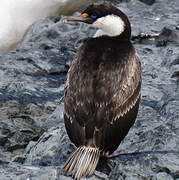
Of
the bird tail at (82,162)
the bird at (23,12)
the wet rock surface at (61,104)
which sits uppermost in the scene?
the bird tail at (82,162)

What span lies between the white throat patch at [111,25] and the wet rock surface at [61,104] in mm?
1529

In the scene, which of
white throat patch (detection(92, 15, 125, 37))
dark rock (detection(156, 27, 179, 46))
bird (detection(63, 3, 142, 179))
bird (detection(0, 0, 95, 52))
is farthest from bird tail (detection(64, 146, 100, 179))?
bird (detection(0, 0, 95, 52))

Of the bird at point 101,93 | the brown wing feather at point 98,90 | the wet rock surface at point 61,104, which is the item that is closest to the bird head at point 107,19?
the bird at point 101,93

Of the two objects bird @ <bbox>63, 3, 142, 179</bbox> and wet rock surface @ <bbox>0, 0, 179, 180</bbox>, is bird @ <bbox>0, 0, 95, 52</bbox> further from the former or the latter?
bird @ <bbox>63, 3, 142, 179</bbox>

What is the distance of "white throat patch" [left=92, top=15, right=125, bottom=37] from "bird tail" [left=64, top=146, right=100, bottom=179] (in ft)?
5.34

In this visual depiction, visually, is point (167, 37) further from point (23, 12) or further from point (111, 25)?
point (23, 12)

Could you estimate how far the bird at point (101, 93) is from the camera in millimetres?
6504

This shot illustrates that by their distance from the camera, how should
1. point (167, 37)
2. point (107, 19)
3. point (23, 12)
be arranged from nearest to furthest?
point (107, 19), point (167, 37), point (23, 12)

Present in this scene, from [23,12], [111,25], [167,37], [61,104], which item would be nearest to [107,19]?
[111,25]

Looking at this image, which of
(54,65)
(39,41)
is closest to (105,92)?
(54,65)

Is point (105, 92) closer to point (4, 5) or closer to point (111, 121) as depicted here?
point (111, 121)

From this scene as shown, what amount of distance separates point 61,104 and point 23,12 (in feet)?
23.7

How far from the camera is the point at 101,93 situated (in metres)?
6.68

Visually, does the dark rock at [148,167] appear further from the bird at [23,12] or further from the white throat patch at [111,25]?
the bird at [23,12]
